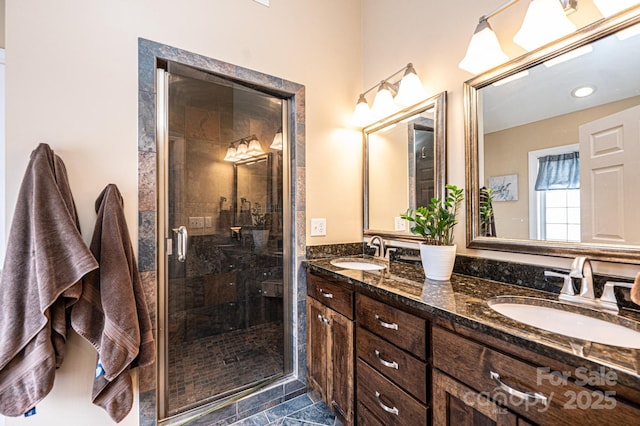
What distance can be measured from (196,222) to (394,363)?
1.25 metres

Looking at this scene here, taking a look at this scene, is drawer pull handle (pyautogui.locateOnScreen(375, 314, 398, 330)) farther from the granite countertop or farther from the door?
the door


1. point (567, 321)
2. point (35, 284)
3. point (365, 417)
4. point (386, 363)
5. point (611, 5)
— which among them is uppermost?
point (611, 5)

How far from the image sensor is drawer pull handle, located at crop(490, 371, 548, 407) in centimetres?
74

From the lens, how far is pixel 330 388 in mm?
1630

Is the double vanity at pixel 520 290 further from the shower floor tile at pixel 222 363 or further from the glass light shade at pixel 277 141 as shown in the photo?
the glass light shade at pixel 277 141

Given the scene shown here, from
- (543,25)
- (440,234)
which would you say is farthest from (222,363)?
(543,25)

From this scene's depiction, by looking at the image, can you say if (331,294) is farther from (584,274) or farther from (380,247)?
(584,274)

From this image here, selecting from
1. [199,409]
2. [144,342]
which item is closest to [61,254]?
[144,342]

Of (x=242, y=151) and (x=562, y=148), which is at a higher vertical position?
(x=242, y=151)

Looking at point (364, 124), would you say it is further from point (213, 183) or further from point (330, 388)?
point (330, 388)

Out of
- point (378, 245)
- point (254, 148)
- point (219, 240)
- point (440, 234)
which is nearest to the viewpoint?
point (440, 234)

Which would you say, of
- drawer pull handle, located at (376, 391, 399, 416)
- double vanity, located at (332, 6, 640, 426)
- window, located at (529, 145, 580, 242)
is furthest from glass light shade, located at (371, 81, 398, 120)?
drawer pull handle, located at (376, 391, 399, 416)

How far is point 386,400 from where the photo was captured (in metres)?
1.23

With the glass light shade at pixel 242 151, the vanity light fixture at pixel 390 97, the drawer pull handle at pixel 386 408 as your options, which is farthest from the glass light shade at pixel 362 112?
the drawer pull handle at pixel 386 408
